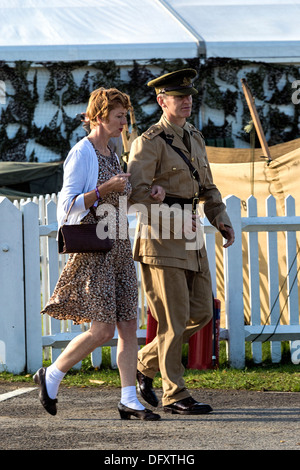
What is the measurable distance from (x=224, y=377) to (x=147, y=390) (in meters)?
1.06

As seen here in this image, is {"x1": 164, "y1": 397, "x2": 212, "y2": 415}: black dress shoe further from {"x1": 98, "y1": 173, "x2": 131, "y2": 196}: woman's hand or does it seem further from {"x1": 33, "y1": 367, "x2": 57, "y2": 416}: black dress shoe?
{"x1": 98, "y1": 173, "x2": 131, "y2": 196}: woman's hand

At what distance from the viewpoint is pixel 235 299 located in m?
6.45

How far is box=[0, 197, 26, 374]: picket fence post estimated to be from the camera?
6215 mm

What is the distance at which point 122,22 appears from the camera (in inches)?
637

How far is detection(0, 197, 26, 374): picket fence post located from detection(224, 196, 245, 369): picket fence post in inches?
58.3

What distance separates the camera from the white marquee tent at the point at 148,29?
1500cm

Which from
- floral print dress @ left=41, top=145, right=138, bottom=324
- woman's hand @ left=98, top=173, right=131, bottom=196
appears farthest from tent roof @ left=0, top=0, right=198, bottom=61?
woman's hand @ left=98, top=173, right=131, bottom=196

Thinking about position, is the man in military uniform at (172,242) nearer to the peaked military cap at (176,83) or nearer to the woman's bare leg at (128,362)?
the peaked military cap at (176,83)

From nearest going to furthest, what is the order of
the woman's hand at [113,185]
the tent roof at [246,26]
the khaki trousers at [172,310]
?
1. the woman's hand at [113,185]
2. the khaki trousers at [172,310]
3. the tent roof at [246,26]

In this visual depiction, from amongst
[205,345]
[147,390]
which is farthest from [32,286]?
[147,390]

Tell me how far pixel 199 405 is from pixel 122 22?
40.6ft

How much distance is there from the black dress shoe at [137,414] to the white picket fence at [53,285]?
174 cm

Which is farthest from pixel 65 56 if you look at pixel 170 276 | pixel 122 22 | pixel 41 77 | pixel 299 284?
pixel 170 276

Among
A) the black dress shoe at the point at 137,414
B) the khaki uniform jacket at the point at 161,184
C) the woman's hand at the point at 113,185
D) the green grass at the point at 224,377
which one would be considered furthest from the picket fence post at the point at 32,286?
the woman's hand at the point at 113,185
